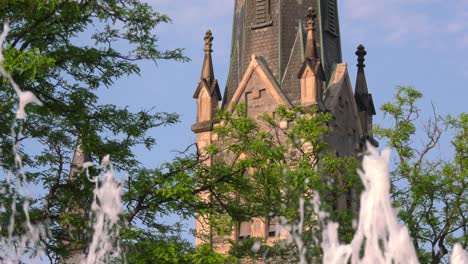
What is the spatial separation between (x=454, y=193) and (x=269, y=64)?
17.1m

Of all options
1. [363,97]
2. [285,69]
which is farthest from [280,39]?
[363,97]

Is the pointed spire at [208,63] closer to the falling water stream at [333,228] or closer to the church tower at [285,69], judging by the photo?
the church tower at [285,69]

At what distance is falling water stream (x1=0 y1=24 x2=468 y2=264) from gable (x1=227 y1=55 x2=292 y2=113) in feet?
86.3

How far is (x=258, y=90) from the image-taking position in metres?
43.4

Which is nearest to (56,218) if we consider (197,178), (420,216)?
(197,178)

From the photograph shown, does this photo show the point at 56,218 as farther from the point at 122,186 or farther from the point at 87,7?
the point at 87,7

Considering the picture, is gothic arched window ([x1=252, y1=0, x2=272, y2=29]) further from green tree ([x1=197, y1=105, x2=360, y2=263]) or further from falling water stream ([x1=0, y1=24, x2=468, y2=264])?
falling water stream ([x1=0, y1=24, x2=468, y2=264])

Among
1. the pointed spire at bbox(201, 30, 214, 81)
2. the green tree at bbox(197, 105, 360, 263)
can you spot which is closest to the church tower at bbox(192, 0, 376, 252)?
the pointed spire at bbox(201, 30, 214, 81)

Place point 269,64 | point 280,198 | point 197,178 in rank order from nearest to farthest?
point 197,178
point 280,198
point 269,64

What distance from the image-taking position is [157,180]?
49.8 feet

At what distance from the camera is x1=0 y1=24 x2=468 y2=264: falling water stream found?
33.2ft

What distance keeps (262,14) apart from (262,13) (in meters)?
0.05

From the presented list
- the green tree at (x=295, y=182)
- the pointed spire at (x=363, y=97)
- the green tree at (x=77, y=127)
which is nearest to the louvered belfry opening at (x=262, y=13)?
the pointed spire at (x=363, y=97)

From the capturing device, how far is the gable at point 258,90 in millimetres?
42812
